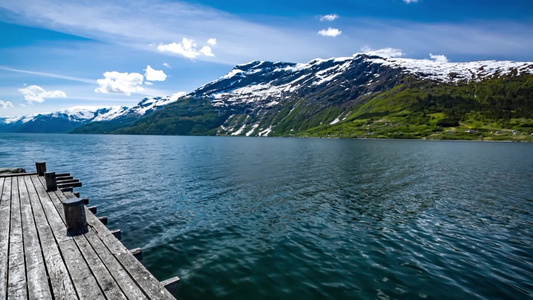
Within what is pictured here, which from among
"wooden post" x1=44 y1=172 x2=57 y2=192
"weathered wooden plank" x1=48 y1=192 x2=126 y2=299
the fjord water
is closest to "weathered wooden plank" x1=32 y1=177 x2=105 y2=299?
"weathered wooden plank" x1=48 y1=192 x2=126 y2=299

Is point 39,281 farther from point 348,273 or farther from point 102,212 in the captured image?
point 102,212

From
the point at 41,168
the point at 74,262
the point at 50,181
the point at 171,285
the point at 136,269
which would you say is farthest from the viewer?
the point at 41,168

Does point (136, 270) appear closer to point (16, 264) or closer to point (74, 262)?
point (74, 262)

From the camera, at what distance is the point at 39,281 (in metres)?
8.72

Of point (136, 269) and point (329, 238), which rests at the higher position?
point (136, 269)

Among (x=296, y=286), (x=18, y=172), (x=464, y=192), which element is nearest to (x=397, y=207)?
(x=464, y=192)

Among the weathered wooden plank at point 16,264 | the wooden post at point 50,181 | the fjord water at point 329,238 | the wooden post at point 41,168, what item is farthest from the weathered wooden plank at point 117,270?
the wooden post at point 41,168

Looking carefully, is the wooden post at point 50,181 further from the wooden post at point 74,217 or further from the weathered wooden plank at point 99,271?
the weathered wooden plank at point 99,271

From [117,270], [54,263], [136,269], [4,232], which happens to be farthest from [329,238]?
[4,232]

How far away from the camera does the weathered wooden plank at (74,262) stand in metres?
8.16

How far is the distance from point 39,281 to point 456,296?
1812 cm

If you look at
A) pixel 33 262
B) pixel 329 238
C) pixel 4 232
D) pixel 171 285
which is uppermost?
pixel 4 232

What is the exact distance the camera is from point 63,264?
9922 mm

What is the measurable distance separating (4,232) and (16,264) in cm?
488
